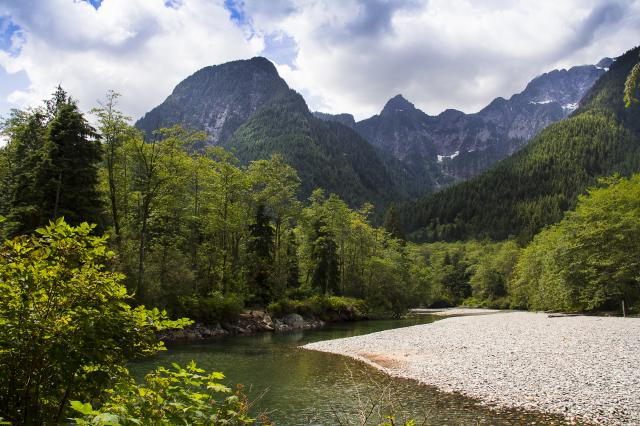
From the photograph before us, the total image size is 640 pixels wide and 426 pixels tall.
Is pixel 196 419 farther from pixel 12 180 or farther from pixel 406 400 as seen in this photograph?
pixel 12 180

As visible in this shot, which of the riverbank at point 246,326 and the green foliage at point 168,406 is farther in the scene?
the riverbank at point 246,326

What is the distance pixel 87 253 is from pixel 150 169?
33.2 metres

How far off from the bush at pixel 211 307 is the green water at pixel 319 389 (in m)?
5.68

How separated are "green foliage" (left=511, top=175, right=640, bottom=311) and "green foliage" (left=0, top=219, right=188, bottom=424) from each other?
4921 cm

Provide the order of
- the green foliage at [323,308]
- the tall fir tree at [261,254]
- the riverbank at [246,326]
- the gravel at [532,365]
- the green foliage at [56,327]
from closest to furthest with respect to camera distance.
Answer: the green foliage at [56,327], the gravel at [532,365], the riverbank at [246,326], the green foliage at [323,308], the tall fir tree at [261,254]

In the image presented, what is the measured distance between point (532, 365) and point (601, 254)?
3420cm

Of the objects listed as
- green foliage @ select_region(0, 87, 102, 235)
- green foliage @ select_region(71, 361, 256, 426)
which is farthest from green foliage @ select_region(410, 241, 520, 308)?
green foliage @ select_region(71, 361, 256, 426)

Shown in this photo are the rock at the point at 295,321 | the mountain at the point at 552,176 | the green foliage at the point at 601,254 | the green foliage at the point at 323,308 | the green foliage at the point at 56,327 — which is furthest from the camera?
the mountain at the point at 552,176

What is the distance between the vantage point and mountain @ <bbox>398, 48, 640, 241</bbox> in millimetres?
165750

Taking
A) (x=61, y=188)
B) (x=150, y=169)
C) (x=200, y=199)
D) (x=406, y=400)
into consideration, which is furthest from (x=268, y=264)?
(x=406, y=400)

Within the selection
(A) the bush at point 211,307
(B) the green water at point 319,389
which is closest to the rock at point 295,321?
(A) the bush at point 211,307

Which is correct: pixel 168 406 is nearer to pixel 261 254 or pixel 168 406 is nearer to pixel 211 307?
pixel 211 307

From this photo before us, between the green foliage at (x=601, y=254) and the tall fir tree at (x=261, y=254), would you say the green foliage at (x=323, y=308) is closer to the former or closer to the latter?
the tall fir tree at (x=261, y=254)

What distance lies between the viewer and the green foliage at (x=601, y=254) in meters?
42.6
